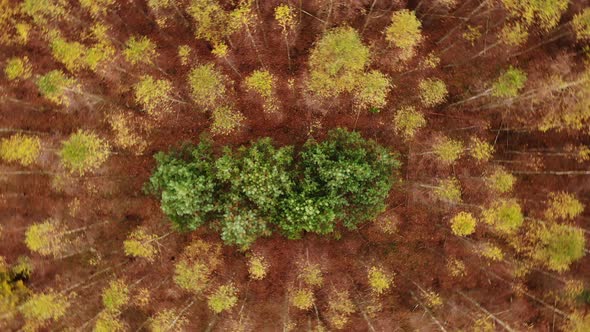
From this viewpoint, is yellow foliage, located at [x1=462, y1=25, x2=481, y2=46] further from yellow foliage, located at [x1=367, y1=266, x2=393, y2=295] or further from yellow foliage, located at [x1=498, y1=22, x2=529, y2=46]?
yellow foliage, located at [x1=367, y1=266, x2=393, y2=295]

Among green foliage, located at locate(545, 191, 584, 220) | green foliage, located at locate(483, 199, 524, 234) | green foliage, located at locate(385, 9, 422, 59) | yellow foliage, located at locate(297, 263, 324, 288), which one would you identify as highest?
green foliage, located at locate(385, 9, 422, 59)

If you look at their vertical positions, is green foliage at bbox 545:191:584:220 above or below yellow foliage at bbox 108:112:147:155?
below

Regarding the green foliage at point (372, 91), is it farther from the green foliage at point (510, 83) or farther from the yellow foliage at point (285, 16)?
the green foliage at point (510, 83)

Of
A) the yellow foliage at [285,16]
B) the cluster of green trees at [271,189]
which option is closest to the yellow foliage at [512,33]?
the cluster of green trees at [271,189]

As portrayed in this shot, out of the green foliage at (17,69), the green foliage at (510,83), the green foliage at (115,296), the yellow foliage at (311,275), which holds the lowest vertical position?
the green foliage at (115,296)

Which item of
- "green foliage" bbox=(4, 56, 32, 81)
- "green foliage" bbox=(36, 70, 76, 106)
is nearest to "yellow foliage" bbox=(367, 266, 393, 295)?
"green foliage" bbox=(36, 70, 76, 106)

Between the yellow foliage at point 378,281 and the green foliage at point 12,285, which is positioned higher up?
the yellow foliage at point 378,281

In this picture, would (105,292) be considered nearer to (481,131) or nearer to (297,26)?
(297,26)

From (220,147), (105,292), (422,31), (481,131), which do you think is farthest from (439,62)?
(105,292)
